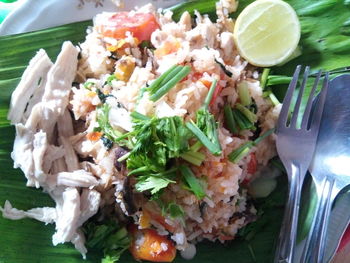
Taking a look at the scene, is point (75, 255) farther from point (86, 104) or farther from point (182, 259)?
point (86, 104)

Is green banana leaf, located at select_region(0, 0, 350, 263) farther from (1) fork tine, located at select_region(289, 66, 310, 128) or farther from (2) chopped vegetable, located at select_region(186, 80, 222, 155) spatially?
(2) chopped vegetable, located at select_region(186, 80, 222, 155)

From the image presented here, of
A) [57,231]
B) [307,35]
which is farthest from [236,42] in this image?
[57,231]

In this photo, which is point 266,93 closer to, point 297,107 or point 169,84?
point 297,107

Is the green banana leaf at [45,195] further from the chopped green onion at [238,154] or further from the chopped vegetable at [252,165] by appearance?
the chopped green onion at [238,154]

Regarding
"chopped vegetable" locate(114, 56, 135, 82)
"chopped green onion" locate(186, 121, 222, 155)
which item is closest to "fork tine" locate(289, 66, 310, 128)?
"chopped green onion" locate(186, 121, 222, 155)

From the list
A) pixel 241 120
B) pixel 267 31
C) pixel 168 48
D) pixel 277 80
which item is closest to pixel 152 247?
pixel 241 120

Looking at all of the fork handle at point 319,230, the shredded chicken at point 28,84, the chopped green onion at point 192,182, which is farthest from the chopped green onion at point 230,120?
the shredded chicken at point 28,84
